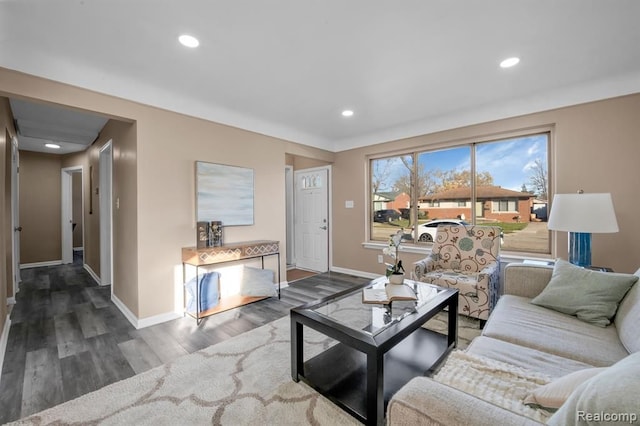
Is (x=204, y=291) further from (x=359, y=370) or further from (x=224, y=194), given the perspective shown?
(x=359, y=370)

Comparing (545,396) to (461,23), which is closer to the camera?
(545,396)

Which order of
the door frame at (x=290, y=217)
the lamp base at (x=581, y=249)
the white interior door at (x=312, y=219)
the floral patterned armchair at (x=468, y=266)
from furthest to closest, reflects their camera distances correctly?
the door frame at (x=290, y=217) < the white interior door at (x=312, y=219) < the floral patterned armchair at (x=468, y=266) < the lamp base at (x=581, y=249)

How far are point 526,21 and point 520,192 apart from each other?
6.98 feet

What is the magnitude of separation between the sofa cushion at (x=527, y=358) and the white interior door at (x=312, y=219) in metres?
3.72

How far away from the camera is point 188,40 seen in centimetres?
201


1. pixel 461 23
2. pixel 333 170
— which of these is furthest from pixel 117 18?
pixel 333 170

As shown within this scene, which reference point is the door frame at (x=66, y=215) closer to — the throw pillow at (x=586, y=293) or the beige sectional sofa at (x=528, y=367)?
the beige sectional sofa at (x=528, y=367)

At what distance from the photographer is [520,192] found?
132 inches

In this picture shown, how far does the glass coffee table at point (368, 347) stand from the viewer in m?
1.42

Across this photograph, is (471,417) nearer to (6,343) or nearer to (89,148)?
(6,343)

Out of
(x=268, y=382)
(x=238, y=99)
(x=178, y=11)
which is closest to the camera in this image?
(x=178, y=11)

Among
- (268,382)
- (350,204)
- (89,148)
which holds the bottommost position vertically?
(268,382)

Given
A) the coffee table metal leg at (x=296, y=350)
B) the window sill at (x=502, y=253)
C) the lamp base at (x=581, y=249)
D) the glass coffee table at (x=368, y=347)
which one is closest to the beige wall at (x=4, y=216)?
the coffee table metal leg at (x=296, y=350)

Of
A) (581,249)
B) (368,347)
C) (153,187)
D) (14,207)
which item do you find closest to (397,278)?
(368,347)
